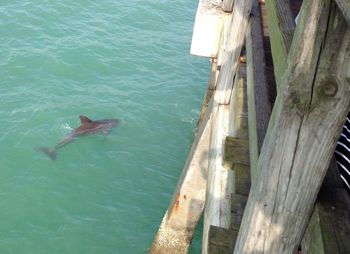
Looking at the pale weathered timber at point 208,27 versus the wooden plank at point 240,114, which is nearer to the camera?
the wooden plank at point 240,114

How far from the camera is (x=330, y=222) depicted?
5.82ft

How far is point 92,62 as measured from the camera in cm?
1376

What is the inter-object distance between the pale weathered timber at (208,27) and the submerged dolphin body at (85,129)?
456cm

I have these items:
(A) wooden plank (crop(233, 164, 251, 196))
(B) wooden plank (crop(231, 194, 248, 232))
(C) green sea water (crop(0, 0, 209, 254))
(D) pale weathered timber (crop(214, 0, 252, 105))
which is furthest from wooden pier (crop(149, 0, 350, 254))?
(C) green sea water (crop(0, 0, 209, 254))

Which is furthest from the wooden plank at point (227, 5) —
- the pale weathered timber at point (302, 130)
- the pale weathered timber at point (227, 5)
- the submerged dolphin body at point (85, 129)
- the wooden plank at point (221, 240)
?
the submerged dolphin body at point (85, 129)

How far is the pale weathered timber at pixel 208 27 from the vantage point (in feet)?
21.5

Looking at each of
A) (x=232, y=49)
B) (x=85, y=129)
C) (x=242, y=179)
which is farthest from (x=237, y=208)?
(x=85, y=129)

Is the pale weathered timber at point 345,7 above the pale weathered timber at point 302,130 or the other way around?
above

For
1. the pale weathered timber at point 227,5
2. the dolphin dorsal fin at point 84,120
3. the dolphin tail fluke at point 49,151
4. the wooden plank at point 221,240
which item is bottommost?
the dolphin tail fluke at point 49,151

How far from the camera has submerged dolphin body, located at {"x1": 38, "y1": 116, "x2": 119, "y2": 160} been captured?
10.4 metres

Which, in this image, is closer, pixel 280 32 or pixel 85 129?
pixel 280 32

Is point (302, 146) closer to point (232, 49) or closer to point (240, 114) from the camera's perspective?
point (240, 114)

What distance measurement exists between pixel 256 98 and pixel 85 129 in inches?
306

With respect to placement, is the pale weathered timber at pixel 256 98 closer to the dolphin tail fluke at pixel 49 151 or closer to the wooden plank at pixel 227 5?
the wooden plank at pixel 227 5
